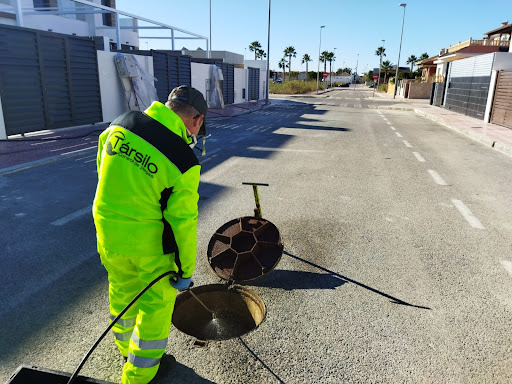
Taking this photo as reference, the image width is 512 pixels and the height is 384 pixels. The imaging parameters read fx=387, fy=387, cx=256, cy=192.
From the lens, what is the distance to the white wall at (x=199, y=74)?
22.5 m

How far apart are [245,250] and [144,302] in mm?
1712

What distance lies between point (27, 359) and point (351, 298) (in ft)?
8.33

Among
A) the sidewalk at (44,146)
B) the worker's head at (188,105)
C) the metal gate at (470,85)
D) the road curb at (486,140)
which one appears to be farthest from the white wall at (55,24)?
the metal gate at (470,85)

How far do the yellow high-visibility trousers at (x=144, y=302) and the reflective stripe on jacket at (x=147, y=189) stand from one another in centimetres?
9

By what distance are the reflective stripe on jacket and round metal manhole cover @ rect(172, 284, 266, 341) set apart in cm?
103

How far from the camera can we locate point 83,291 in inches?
136

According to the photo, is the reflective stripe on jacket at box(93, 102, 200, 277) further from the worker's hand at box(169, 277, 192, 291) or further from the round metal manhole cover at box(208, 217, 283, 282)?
the round metal manhole cover at box(208, 217, 283, 282)

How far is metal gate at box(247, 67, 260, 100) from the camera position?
3362cm

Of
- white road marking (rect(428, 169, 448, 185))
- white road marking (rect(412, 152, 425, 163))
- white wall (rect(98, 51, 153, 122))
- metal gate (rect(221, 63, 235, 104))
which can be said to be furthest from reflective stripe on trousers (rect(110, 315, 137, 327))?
metal gate (rect(221, 63, 235, 104))

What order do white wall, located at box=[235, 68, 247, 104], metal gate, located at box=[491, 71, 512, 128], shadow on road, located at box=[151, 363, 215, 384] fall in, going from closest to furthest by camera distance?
1. shadow on road, located at box=[151, 363, 215, 384]
2. metal gate, located at box=[491, 71, 512, 128]
3. white wall, located at box=[235, 68, 247, 104]

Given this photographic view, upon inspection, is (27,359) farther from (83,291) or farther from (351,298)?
(351,298)

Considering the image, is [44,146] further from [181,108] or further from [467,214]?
[467,214]

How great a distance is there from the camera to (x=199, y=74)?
23.3 m

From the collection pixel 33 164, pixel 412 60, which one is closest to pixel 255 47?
pixel 412 60
